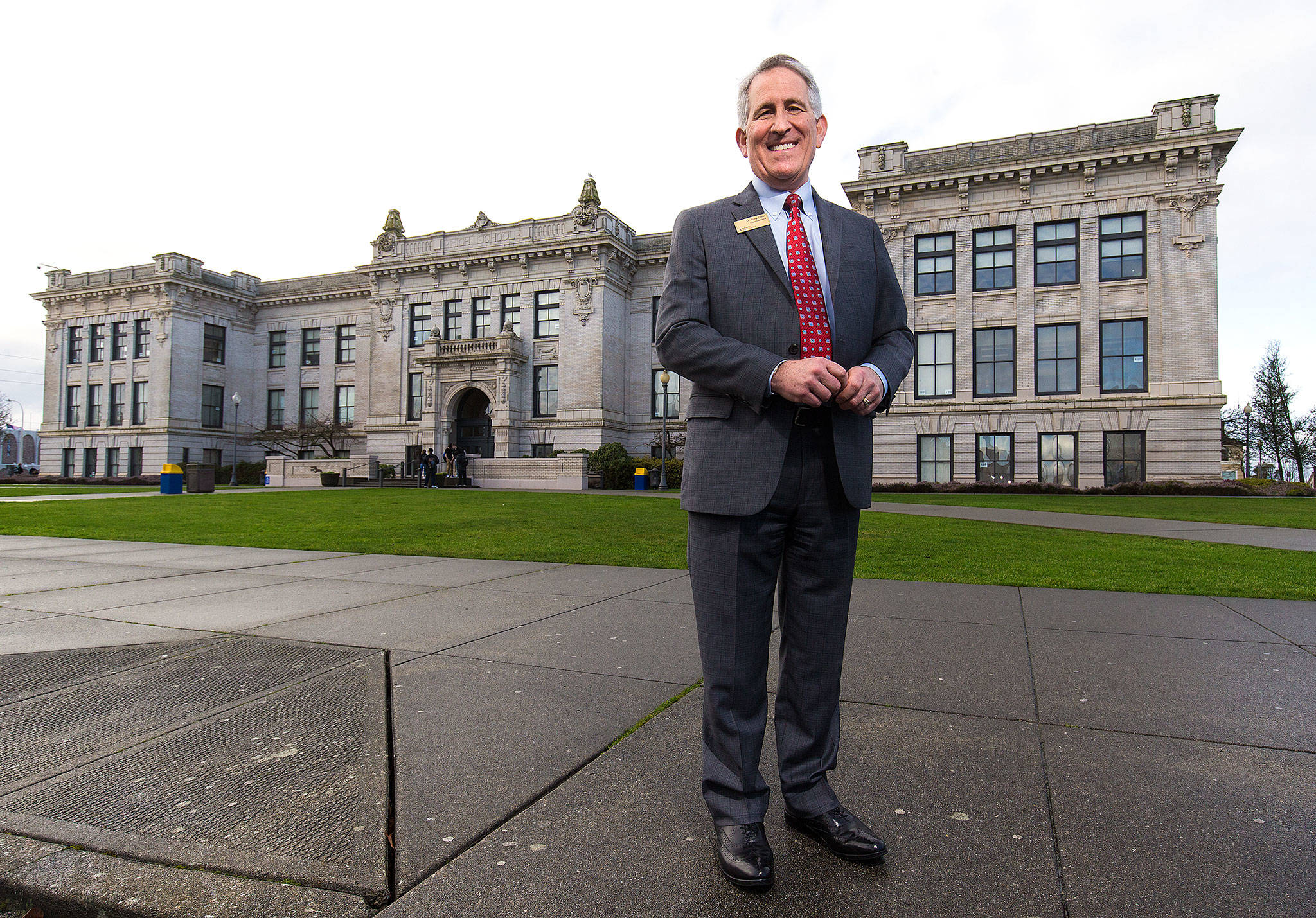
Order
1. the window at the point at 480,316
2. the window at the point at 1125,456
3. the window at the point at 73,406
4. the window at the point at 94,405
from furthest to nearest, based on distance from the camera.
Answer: the window at the point at 73,406 < the window at the point at 94,405 < the window at the point at 480,316 < the window at the point at 1125,456

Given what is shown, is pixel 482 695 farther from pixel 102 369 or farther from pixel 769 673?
pixel 102 369

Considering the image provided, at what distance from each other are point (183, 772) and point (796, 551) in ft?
7.28

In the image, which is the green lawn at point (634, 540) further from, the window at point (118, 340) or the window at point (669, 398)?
the window at point (118, 340)

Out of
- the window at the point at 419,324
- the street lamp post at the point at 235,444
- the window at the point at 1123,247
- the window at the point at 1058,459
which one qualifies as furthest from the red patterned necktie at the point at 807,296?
the window at the point at 419,324

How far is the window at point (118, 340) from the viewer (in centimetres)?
4816

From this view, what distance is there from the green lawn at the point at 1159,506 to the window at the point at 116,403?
48.9 m

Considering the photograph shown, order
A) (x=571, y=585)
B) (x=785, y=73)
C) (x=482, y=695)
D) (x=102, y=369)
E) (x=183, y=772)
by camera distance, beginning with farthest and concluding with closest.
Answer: (x=102, y=369) → (x=571, y=585) → (x=482, y=695) → (x=183, y=772) → (x=785, y=73)

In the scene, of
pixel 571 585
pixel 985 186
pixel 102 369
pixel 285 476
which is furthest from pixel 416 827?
pixel 102 369

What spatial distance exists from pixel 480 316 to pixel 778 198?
41.4 meters

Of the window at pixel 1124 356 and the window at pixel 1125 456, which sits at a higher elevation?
the window at pixel 1124 356

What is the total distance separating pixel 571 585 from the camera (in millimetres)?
6297

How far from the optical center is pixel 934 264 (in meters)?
32.1

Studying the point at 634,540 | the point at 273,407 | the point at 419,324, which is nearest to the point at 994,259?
the point at 634,540

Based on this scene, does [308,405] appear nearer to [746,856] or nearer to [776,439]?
[776,439]
